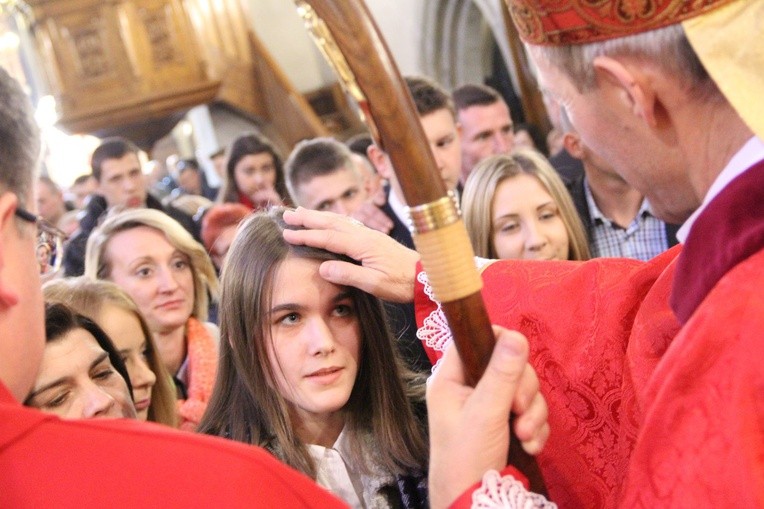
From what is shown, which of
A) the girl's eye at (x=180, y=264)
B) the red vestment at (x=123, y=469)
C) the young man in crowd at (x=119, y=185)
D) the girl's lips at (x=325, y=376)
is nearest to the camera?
the red vestment at (x=123, y=469)

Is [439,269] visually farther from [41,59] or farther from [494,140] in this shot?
[41,59]

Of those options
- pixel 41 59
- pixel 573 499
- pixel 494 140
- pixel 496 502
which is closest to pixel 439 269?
pixel 496 502

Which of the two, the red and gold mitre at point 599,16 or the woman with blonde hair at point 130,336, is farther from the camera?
the woman with blonde hair at point 130,336

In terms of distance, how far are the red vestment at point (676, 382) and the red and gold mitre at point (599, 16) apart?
0.23 meters

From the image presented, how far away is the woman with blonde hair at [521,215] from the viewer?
365 cm

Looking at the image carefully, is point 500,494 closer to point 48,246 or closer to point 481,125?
point 48,246

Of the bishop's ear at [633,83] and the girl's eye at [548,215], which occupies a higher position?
the bishop's ear at [633,83]

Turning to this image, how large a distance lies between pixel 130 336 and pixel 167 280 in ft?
2.56

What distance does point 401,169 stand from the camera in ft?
3.99

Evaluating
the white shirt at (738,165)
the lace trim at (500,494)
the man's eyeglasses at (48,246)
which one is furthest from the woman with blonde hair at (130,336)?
the white shirt at (738,165)

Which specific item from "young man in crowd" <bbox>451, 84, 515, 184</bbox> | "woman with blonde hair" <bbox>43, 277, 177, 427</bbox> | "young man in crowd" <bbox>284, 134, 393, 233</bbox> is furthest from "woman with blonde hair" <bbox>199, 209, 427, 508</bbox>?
"young man in crowd" <bbox>451, 84, 515, 184</bbox>

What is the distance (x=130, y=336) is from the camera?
10.2ft

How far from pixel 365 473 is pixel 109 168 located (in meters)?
4.29

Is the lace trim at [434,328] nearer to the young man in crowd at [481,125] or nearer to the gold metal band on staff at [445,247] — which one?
the gold metal band on staff at [445,247]
